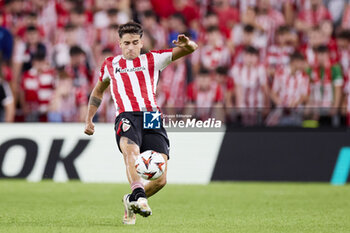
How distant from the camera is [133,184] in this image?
6785 mm

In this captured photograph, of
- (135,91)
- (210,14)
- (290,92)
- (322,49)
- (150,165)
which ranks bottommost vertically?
(290,92)

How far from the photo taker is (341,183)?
12.4 m

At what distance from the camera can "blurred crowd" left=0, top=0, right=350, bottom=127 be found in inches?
513

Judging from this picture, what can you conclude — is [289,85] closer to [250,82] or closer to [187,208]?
[250,82]

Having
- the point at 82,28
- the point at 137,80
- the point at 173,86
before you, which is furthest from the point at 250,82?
the point at 137,80

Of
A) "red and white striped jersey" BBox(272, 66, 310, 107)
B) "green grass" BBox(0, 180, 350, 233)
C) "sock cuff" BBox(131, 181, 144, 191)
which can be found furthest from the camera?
"red and white striped jersey" BBox(272, 66, 310, 107)

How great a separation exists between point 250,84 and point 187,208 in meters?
5.14

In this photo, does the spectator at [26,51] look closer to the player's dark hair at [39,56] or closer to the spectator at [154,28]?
the player's dark hair at [39,56]

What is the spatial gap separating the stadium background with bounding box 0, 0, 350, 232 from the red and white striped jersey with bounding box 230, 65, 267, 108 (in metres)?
0.03

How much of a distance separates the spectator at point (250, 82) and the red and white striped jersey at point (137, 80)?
5771 mm

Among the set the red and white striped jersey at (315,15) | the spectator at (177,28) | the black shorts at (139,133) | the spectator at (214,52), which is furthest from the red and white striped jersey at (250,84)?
the black shorts at (139,133)

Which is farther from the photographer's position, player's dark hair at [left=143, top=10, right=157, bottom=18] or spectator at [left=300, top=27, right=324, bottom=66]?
player's dark hair at [left=143, top=10, right=157, bottom=18]

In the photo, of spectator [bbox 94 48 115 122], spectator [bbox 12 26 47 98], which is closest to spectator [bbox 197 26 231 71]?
spectator [bbox 94 48 115 122]

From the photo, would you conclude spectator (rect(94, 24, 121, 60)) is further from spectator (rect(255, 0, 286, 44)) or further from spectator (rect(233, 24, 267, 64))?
spectator (rect(255, 0, 286, 44))
